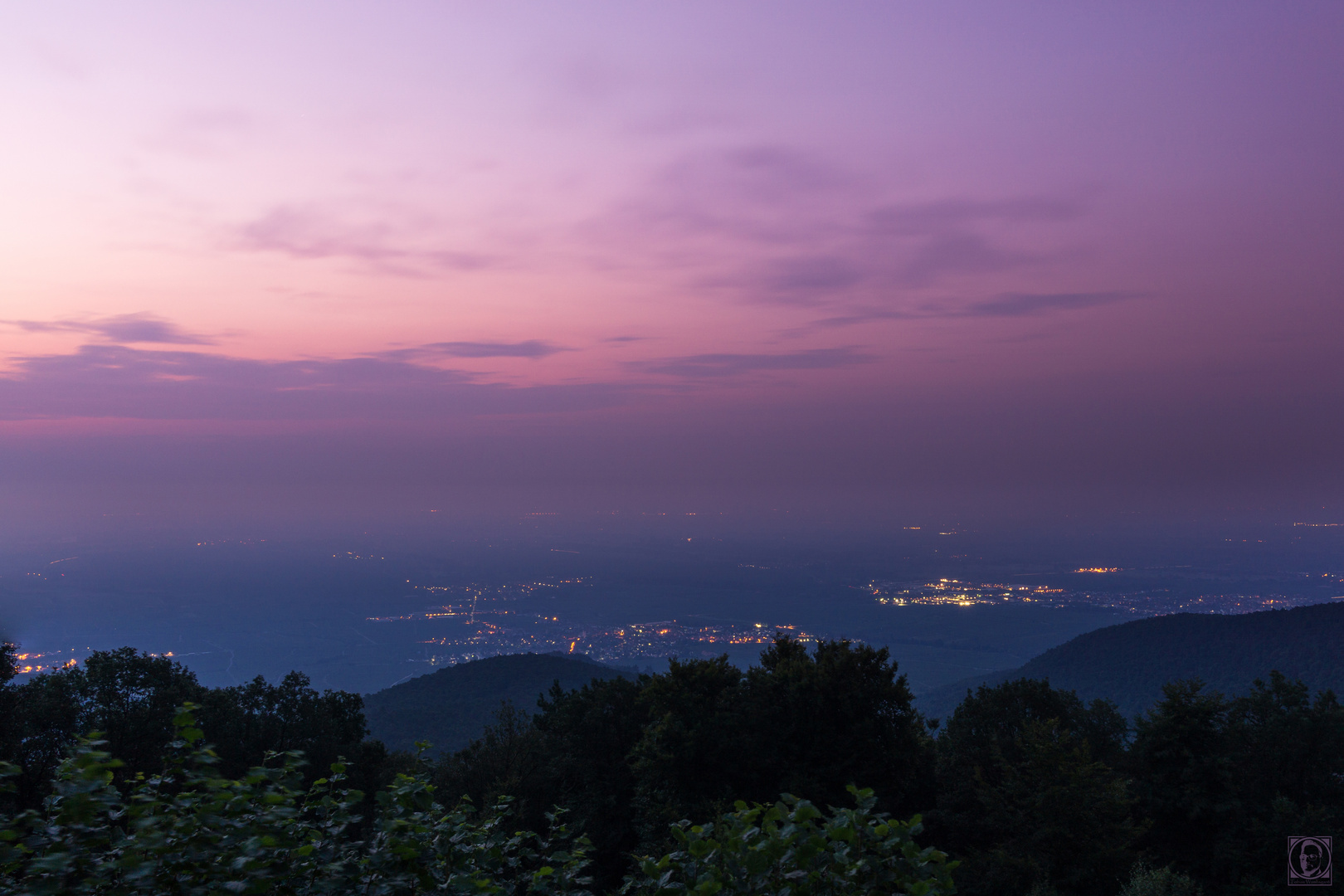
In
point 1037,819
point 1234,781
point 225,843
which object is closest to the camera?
point 225,843

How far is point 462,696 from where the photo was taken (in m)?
87.6

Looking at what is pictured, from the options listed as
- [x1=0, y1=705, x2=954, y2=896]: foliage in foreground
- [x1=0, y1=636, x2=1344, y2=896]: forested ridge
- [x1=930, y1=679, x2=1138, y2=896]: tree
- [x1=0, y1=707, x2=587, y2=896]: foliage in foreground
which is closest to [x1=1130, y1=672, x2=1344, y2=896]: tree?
[x1=0, y1=636, x2=1344, y2=896]: forested ridge

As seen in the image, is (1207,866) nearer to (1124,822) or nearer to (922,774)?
(1124,822)

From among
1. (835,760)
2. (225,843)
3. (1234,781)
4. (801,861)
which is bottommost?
(1234,781)

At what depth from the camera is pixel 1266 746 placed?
89.1 ft

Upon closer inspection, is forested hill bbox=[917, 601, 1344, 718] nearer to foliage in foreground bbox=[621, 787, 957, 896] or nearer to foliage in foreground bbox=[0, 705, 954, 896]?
foliage in foreground bbox=[621, 787, 957, 896]

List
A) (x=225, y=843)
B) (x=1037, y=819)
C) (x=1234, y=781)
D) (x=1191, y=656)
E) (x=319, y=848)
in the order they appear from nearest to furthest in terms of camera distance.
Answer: (x=225, y=843), (x=319, y=848), (x=1037, y=819), (x=1234, y=781), (x=1191, y=656)

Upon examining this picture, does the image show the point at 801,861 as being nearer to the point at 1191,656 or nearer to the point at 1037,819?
the point at 1037,819

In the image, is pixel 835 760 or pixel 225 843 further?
pixel 835 760

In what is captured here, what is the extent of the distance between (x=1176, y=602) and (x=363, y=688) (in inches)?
9023

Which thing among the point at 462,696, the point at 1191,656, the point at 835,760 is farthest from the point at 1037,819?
the point at 1191,656

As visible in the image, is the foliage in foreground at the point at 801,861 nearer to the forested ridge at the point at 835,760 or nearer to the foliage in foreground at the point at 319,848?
the foliage in foreground at the point at 319,848

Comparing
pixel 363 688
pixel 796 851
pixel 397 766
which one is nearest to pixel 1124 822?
pixel 796 851

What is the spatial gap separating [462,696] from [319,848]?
9243 cm
